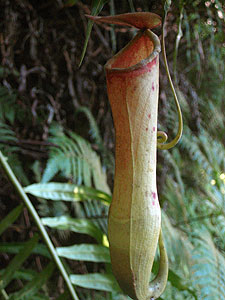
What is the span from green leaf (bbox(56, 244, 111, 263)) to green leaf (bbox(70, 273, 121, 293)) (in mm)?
46

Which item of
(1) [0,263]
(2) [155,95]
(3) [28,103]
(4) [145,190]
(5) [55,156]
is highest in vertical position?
(2) [155,95]

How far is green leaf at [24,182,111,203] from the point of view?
33.5 inches

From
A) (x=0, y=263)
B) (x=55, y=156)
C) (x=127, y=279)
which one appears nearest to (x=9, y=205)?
(x=0, y=263)

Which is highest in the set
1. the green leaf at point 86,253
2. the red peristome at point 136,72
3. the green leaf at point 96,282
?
the red peristome at point 136,72

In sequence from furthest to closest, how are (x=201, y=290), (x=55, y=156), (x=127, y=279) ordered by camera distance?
(x=55, y=156), (x=201, y=290), (x=127, y=279)

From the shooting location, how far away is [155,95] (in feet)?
1.56

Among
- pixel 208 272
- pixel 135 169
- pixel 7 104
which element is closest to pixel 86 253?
pixel 208 272

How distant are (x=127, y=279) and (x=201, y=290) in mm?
482

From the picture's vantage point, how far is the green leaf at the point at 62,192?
0.85 meters

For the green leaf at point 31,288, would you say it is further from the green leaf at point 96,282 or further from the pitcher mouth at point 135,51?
the pitcher mouth at point 135,51

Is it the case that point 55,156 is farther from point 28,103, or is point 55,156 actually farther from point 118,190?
point 118,190

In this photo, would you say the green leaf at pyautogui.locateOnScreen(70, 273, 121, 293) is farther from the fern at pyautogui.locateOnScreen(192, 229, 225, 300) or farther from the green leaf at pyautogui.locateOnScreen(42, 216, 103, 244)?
the fern at pyautogui.locateOnScreen(192, 229, 225, 300)

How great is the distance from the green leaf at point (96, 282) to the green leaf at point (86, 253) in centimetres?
5

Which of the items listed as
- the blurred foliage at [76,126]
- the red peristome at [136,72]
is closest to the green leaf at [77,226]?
the blurred foliage at [76,126]
